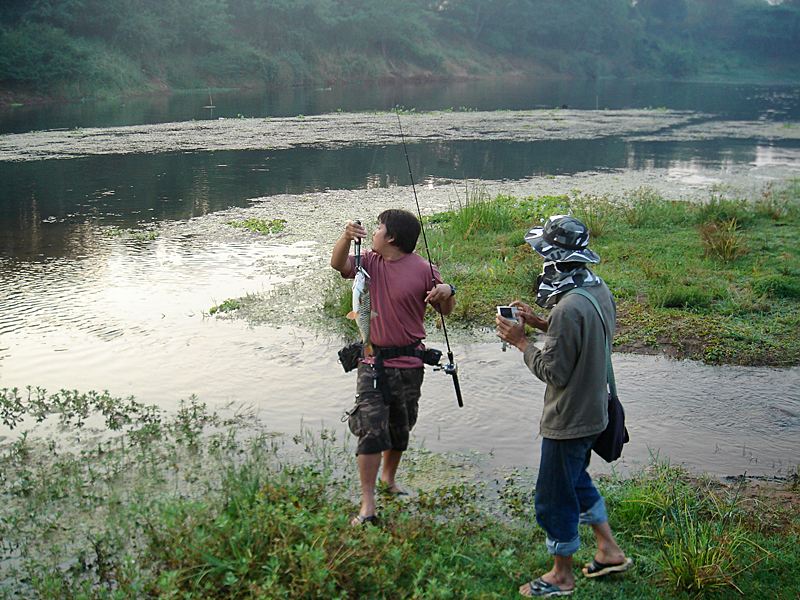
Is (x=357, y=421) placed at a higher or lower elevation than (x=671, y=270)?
lower

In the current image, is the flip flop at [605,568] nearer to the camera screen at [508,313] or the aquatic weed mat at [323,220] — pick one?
the camera screen at [508,313]

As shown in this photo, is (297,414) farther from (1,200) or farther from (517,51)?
(517,51)

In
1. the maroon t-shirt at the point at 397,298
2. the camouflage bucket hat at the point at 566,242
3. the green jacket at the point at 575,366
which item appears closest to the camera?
the green jacket at the point at 575,366

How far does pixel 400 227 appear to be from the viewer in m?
4.68

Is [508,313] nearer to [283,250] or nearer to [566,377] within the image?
[566,377]

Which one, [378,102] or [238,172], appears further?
[378,102]

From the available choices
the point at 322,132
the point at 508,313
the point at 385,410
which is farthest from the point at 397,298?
the point at 322,132

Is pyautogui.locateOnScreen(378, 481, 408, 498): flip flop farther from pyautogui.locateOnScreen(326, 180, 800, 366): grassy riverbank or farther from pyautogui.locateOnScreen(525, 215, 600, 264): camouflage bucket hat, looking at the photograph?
pyautogui.locateOnScreen(326, 180, 800, 366): grassy riverbank

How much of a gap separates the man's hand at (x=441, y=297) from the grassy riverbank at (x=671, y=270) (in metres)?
3.60

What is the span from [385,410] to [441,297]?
26.0 inches

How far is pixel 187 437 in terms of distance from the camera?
589cm

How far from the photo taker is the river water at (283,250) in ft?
21.5

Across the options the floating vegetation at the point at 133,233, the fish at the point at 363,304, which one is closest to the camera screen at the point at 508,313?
the fish at the point at 363,304

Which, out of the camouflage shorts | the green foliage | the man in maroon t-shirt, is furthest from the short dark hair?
the green foliage
